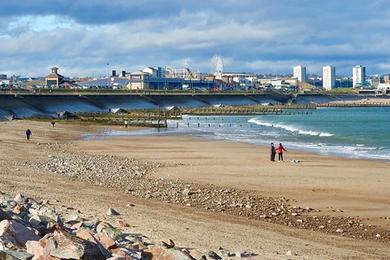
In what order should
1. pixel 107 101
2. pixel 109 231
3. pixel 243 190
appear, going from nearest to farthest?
pixel 109 231 → pixel 243 190 → pixel 107 101

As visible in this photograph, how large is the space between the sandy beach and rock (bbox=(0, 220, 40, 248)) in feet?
10.5

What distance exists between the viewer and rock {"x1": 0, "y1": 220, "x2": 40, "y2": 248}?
9031 millimetres

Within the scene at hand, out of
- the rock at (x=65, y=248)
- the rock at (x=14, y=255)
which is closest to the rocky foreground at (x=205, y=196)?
the rock at (x=65, y=248)

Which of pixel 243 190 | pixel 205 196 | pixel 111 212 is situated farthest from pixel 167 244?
pixel 243 190

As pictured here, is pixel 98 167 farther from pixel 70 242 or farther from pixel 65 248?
pixel 65 248

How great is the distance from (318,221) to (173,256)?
25.9 ft

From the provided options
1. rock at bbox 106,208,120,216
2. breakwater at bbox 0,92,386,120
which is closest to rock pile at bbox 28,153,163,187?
rock at bbox 106,208,120,216

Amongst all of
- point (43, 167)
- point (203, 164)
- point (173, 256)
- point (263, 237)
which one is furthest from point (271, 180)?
point (173, 256)

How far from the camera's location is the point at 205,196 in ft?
64.3

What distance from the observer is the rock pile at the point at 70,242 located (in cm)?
841

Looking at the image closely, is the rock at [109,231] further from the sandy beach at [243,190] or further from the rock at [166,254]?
the rock at [166,254]

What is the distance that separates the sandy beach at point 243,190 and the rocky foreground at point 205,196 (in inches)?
17.9

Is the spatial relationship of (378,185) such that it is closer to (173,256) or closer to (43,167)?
(43,167)

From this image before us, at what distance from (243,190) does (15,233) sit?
13.1 m
